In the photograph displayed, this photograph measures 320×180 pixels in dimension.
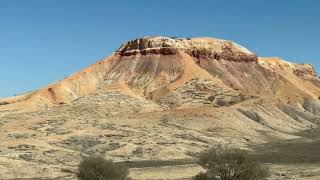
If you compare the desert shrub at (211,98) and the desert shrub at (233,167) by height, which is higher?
the desert shrub at (211,98)

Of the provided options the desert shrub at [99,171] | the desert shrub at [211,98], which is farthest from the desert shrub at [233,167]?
the desert shrub at [211,98]

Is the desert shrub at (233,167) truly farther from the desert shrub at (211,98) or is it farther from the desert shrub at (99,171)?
the desert shrub at (211,98)

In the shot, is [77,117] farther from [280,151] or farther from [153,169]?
[153,169]

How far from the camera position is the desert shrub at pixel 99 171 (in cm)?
6144

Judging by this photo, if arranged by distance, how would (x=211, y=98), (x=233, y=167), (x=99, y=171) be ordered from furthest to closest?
(x=211, y=98) → (x=99, y=171) → (x=233, y=167)

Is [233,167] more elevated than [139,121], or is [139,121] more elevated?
[139,121]

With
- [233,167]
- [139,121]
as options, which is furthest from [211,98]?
[233,167]

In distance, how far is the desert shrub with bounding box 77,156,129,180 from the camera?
6144 centimetres

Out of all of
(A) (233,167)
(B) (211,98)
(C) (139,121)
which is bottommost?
(A) (233,167)

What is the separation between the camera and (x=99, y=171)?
61.6 m

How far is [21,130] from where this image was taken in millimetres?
133875

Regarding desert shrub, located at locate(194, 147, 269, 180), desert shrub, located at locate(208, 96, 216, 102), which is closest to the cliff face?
desert shrub, located at locate(208, 96, 216, 102)

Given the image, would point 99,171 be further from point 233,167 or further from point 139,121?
point 139,121

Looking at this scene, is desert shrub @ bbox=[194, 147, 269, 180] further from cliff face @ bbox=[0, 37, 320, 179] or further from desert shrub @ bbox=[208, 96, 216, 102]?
desert shrub @ bbox=[208, 96, 216, 102]
